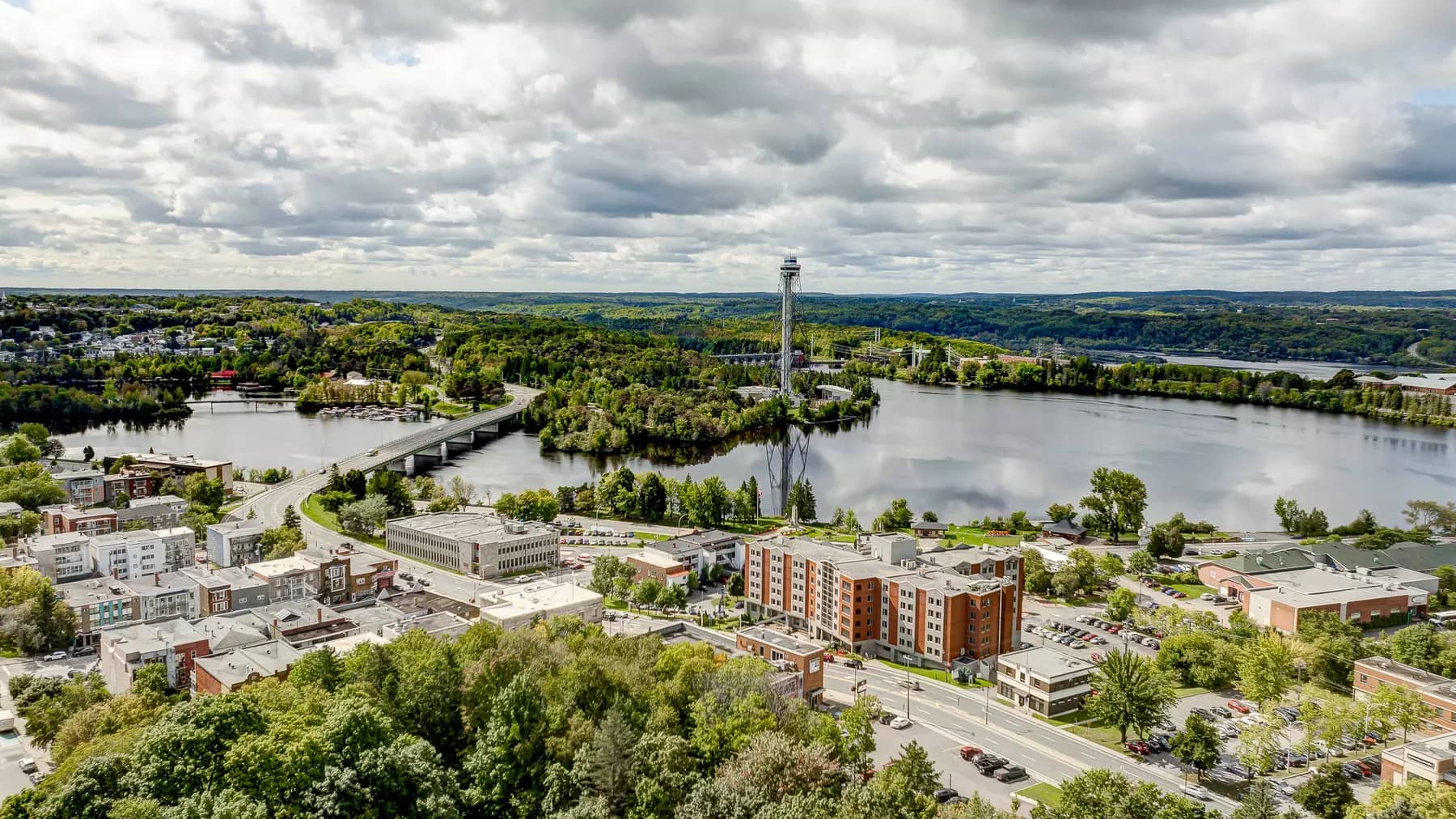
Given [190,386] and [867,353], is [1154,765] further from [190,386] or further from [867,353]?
[867,353]

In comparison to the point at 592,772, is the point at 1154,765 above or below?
below

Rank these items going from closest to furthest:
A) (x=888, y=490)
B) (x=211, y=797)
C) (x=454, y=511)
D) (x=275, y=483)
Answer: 1. (x=211, y=797)
2. (x=454, y=511)
3. (x=275, y=483)
4. (x=888, y=490)

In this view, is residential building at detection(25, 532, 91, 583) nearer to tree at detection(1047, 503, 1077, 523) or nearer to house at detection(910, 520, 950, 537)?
house at detection(910, 520, 950, 537)

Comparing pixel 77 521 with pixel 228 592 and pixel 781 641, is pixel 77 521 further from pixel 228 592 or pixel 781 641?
pixel 781 641

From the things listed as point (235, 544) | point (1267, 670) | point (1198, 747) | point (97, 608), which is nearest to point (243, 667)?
point (97, 608)

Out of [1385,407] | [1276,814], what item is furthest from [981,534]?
[1385,407]

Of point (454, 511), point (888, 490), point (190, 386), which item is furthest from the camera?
point (190, 386)
